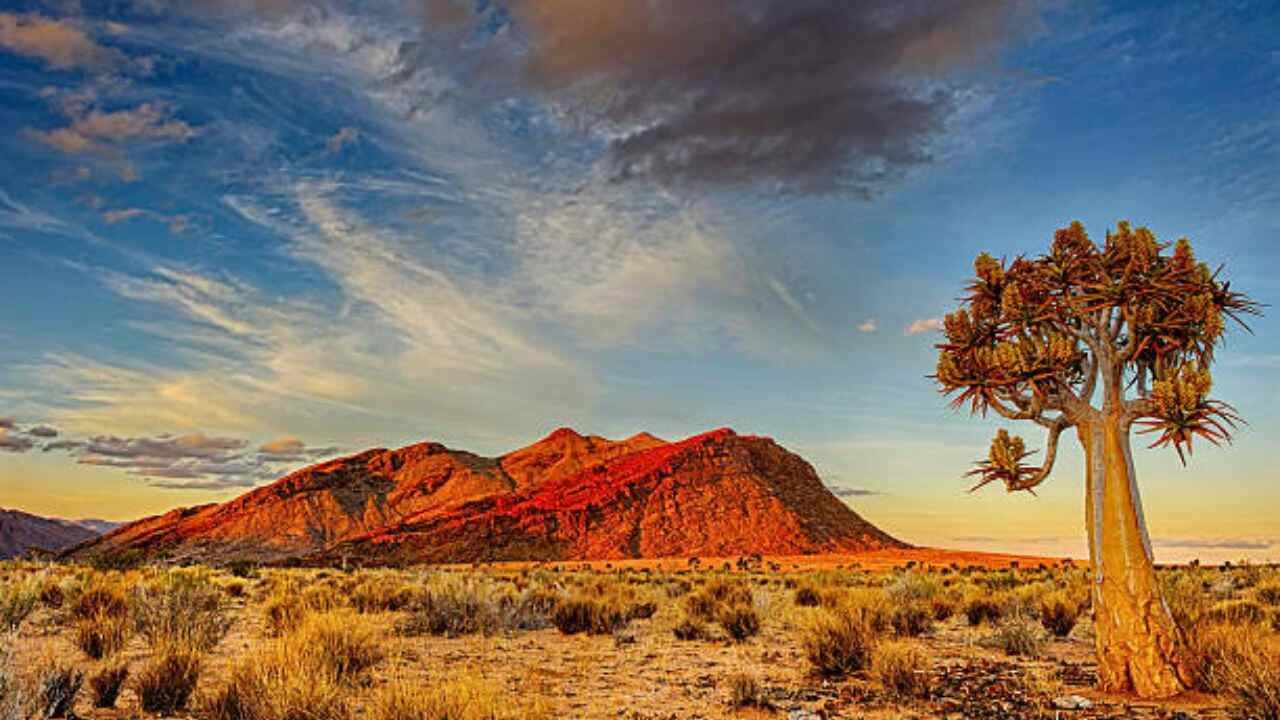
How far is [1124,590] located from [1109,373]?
241 cm

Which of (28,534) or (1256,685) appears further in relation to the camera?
(28,534)

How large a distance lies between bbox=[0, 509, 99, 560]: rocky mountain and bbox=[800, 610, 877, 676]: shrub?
164340 mm

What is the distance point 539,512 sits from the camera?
98.1 meters

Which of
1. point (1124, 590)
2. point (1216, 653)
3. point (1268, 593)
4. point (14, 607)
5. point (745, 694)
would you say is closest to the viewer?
point (1124, 590)

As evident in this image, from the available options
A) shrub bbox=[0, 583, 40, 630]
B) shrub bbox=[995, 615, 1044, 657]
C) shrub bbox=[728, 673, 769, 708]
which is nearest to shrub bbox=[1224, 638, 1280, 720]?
shrub bbox=[995, 615, 1044, 657]

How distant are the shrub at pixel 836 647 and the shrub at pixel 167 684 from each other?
7598mm

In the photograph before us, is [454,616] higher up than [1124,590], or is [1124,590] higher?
[1124,590]

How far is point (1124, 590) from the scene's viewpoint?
29.2ft

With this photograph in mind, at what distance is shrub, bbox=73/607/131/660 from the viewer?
11227 mm

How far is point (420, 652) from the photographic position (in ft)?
41.2

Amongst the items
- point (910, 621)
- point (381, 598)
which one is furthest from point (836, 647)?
point (381, 598)

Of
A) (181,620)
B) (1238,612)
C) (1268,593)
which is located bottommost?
(181,620)

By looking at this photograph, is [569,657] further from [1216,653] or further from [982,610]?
[982,610]

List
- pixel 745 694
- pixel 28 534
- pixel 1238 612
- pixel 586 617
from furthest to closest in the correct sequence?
pixel 28 534
pixel 586 617
pixel 1238 612
pixel 745 694
